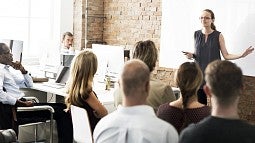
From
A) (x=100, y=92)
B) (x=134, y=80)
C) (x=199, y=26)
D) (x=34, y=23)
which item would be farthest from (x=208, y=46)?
(x=34, y=23)

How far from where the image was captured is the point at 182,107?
8.19 feet

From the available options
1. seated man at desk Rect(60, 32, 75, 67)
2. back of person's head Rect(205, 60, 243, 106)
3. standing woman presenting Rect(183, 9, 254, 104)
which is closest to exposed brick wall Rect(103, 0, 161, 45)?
seated man at desk Rect(60, 32, 75, 67)

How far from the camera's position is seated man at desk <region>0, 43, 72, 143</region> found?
3816 millimetres

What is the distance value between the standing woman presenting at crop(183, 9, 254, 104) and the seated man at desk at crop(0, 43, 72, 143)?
62.8 inches

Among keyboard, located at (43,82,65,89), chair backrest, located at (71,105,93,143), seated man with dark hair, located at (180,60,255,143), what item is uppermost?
seated man with dark hair, located at (180,60,255,143)

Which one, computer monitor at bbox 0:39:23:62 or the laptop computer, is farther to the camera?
computer monitor at bbox 0:39:23:62

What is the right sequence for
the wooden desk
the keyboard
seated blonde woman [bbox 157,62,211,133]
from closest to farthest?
seated blonde woman [bbox 157,62,211,133] < the wooden desk < the keyboard

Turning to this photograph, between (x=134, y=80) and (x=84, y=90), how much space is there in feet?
4.74

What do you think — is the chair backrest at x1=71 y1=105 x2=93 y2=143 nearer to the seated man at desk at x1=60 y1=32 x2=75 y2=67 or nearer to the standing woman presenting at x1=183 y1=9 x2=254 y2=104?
the standing woman presenting at x1=183 y1=9 x2=254 y2=104

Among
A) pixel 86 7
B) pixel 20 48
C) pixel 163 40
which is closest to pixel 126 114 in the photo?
pixel 20 48

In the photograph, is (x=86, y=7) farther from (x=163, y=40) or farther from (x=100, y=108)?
(x=100, y=108)

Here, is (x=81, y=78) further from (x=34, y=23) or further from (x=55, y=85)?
(x=34, y=23)

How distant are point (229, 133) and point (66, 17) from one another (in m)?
6.17

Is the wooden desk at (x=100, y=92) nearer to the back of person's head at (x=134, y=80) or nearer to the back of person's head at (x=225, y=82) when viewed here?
the back of person's head at (x=134, y=80)
